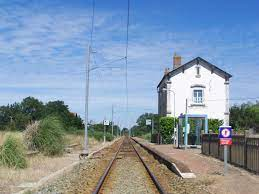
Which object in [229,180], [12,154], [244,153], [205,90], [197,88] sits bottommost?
[229,180]

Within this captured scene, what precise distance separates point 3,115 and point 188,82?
168 ft

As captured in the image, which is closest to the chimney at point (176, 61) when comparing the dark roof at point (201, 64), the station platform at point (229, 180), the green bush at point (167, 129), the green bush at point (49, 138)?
the dark roof at point (201, 64)

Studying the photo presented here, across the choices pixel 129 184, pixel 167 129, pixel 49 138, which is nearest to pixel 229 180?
pixel 129 184

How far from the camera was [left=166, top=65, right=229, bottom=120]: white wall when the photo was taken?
68.6 meters

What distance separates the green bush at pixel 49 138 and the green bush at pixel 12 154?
9026 millimetres

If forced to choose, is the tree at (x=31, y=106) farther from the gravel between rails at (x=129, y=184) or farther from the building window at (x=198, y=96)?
the gravel between rails at (x=129, y=184)

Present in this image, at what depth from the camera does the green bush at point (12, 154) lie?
21.1 metres

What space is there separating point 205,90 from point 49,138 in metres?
40.8

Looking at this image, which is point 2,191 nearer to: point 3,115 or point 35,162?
point 35,162

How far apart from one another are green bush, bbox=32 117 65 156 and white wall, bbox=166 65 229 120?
126 ft

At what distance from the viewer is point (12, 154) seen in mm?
21391

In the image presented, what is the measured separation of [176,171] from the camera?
69.1 feet

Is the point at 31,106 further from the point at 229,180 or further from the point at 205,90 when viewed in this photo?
the point at 229,180

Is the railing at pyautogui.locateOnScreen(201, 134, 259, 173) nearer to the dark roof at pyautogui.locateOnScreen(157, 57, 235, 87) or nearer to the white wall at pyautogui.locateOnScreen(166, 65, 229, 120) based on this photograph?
the white wall at pyautogui.locateOnScreen(166, 65, 229, 120)
